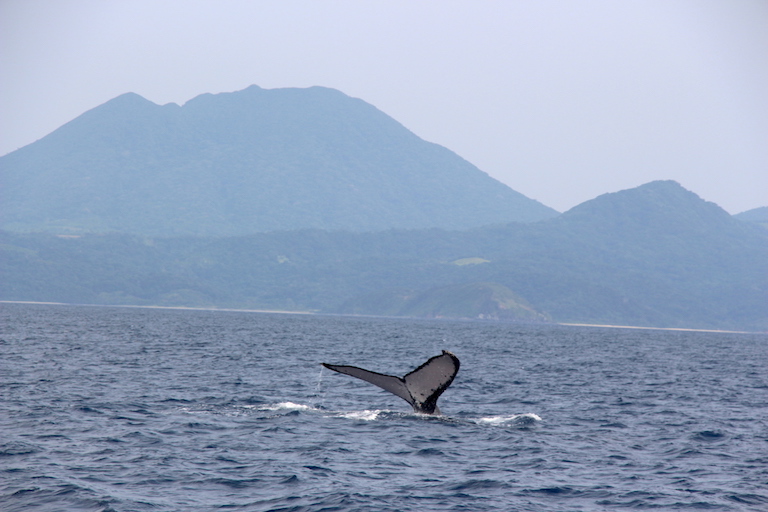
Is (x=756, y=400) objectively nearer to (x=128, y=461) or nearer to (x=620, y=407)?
(x=620, y=407)

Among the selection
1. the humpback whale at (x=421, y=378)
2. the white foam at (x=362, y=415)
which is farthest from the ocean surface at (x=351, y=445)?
the humpback whale at (x=421, y=378)

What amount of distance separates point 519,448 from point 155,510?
33.9ft

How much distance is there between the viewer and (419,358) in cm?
5959

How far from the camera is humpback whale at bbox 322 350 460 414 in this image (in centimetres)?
2036

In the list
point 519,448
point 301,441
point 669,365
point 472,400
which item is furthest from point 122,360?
point 669,365

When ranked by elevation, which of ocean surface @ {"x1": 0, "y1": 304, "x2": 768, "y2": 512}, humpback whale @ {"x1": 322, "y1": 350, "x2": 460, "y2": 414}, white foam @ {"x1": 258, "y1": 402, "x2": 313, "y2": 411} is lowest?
ocean surface @ {"x1": 0, "y1": 304, "x2": 768, "y2": 512}

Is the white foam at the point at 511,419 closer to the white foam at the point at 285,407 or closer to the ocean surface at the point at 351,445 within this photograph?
the ocean surface at the point at 351,445

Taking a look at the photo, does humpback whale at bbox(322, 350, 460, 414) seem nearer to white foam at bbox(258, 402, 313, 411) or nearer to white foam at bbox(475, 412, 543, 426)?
white foam at bbox(475, 412, 543, 426)

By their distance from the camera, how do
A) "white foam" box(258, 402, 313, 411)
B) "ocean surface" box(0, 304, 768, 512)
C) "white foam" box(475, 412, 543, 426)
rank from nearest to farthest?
"ocean surface" box(0, 304, 768, 512) → "white foam" box(475, 412, 543, 426) → "white foam" box(258, 402, 313, 411)

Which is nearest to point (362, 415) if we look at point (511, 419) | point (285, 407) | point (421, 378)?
point (285, 407)

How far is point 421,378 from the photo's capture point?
72.2 feet

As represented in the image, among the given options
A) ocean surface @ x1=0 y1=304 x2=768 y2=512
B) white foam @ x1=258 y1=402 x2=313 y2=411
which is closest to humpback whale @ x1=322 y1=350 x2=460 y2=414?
ocean surface @ x1=0 y1=304 x2=768 y2=512

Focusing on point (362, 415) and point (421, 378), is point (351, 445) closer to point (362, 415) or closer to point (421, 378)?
point (421, 378)

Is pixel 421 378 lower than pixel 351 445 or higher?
higher
